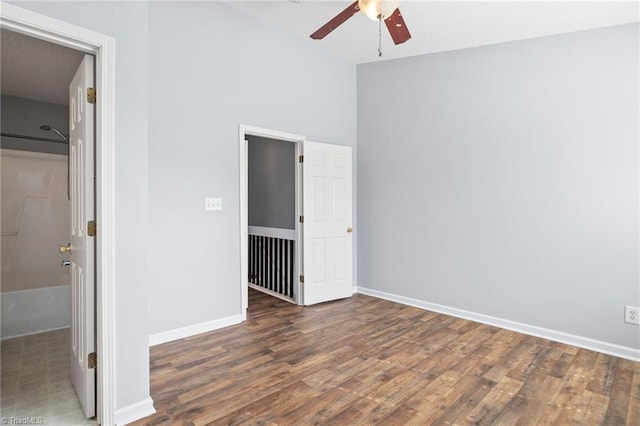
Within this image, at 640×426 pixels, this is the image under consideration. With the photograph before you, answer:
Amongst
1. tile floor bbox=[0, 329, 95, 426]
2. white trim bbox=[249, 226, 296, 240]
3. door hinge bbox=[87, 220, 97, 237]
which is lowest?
tile floor bbox=[0, 329, 95, 426]

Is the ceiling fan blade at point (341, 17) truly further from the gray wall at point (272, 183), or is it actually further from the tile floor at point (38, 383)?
the tile floor at point (38, 383)

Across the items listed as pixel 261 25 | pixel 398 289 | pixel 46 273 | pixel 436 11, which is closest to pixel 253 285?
pixel 398 289

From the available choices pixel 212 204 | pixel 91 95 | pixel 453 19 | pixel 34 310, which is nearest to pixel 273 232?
pixel 212 204

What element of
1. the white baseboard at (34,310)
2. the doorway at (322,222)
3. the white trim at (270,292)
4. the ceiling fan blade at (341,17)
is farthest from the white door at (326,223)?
the white baseboard at (34,310)

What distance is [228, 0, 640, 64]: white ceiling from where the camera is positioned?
292 cm

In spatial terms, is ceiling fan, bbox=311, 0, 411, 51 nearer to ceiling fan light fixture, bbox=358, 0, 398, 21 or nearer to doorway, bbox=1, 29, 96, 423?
ceiling fan light fixture, bbox=358, 0, 398, 21

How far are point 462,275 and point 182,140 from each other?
3.26 meters

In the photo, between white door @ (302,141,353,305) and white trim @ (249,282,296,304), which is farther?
white trim @ (249,282,296,304)

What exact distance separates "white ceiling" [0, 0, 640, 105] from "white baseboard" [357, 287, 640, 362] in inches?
110

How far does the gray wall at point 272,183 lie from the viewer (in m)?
4.79

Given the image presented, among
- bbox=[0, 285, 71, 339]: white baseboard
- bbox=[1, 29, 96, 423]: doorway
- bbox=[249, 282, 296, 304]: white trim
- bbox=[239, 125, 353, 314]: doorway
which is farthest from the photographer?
bbox=[249, 282, 296, 304]: white trim

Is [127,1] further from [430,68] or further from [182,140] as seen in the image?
[430,68]

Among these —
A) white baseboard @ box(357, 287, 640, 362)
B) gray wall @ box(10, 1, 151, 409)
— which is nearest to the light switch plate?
gray wall @ box(10, 1, 151, 409)

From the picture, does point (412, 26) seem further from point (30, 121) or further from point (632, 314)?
point (30, 121)
